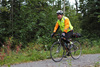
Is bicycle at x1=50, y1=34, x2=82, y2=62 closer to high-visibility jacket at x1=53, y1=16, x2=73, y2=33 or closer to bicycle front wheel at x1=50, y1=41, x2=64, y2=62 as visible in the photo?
bicycle front wheel at x1=50, y1=41, x2=64, y2=62

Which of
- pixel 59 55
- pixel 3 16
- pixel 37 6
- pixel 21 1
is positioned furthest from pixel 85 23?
pixel 59 55

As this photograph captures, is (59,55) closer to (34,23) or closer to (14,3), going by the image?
(34,23)

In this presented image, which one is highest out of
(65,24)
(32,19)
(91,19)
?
(65,24)

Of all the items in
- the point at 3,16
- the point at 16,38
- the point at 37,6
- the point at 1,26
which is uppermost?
the point at 37,6

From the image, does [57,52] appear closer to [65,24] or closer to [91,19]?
[65,24]

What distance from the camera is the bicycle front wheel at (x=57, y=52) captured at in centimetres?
547

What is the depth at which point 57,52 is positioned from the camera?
18.9 feet

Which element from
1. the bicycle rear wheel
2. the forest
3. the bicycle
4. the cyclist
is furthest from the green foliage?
the cyclist

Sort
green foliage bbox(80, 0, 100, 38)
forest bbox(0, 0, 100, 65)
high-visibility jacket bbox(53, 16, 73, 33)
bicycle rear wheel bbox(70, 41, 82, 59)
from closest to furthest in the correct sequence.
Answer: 1. high-visibility jacket bbox(53, 16, 73, 33)
2. bicycle rear wheel bbox(70, 41, 82, 59)
3. forest bbox(0, 0, 100, 65)
4. green foliage bbox(80, 0, 100, 38)

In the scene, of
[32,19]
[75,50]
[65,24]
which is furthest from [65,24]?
[32,19]

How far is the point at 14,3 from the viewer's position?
15.3 m

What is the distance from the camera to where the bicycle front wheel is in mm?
5470

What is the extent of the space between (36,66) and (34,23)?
29.0 feet

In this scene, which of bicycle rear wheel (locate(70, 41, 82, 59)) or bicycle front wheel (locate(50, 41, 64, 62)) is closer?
bicycle front wheel (locate(50, 41, 64, 62))
